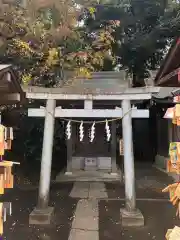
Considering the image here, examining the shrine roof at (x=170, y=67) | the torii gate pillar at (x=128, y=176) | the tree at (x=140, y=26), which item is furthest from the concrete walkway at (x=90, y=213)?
the tree at (x=140, y=26)

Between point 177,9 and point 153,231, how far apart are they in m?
10.4

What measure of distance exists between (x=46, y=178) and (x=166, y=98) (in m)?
6.50

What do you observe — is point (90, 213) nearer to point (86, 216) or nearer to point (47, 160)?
point (86, 216)

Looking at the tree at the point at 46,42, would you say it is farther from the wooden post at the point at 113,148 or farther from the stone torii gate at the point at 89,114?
the wooden post at the point at 113,148

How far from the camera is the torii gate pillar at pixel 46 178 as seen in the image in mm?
6552

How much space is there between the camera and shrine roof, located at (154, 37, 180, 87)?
3492 mm

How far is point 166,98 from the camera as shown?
1157 centimetres

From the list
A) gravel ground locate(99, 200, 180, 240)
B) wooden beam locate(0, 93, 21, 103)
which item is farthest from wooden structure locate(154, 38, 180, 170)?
wooden beam locate(0, 93, 21, 103)

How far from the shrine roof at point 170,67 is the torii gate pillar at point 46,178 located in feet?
11.4

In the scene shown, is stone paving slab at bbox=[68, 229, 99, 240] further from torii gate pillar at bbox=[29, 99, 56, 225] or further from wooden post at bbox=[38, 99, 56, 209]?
wooden post at bbox=[38, 99, 56, 209]

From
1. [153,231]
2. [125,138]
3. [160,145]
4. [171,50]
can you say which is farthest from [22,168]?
[171,50]

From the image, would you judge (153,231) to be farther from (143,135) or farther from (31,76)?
(143,135)

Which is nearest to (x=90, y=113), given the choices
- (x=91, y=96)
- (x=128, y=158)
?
(x=91, y=96)

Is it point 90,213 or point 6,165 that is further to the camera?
point 90,213
